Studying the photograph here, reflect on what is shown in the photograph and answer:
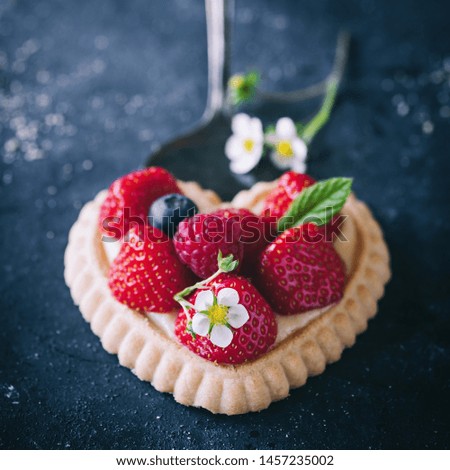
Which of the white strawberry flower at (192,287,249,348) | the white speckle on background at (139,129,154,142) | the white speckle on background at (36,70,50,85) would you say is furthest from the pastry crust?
the white speckle on background at (36,70,50,85)

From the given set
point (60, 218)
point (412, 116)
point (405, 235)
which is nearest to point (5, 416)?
point (60, 218)

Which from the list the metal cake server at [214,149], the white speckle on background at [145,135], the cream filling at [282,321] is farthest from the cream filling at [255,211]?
the white speckle on background at [145,135]

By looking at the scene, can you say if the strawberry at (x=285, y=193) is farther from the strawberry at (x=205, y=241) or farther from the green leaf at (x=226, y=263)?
the green leaf at (x=226, y=263)

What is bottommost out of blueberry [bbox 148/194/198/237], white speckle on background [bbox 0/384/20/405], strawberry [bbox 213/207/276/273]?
white speckle on background [bbox 0/384/20/405]

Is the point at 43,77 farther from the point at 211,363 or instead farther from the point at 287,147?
the point at 211,363

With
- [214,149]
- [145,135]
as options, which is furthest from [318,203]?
[145,135]

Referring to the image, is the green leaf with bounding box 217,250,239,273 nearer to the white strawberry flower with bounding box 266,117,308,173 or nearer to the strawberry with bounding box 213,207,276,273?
the strawberry with bounding box 213,207,276,273
